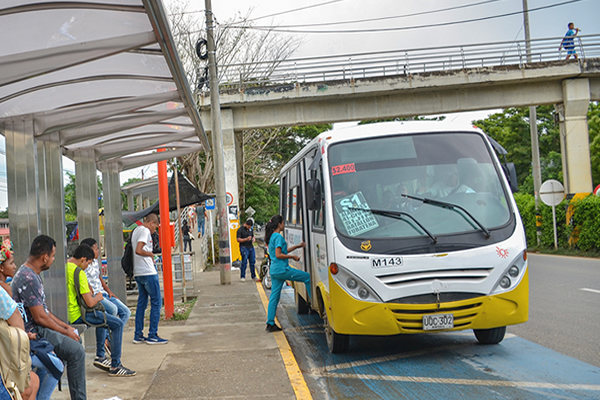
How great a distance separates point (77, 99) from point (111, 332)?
8.21ft

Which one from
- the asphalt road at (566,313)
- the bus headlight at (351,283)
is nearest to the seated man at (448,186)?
the bus headlight at (351,283)

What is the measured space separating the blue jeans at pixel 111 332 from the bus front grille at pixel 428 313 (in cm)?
293

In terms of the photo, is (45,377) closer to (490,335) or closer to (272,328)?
(272,328)

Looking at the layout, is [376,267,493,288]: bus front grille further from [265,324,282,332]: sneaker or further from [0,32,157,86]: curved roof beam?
[0,32,157,86]: curved roof beam

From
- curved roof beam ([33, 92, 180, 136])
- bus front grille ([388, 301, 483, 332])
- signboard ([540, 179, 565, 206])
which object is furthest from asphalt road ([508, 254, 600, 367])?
signboard ([540, 179, 565, 206])

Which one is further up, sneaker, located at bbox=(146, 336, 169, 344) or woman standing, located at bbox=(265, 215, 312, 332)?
woman standing, located at bbox=(265, 215, 312, 332)

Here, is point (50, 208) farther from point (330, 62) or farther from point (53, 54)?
point (330, 62)

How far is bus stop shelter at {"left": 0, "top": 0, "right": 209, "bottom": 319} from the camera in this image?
4254mm

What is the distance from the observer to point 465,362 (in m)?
6.62

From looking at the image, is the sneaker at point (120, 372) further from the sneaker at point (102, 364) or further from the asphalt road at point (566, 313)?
the asphalt road at point (566, 313)

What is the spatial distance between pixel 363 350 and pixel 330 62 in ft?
60.8

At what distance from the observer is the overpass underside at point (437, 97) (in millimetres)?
24094

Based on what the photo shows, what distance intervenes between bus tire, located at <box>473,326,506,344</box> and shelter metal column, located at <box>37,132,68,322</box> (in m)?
4.91

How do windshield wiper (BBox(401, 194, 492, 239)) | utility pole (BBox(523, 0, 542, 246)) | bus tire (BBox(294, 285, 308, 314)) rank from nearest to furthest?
windshield wiper (BBox(401, 194, 492, 239)), bus tire (BBox(294, 285, 308, 314)), utility pole (BBox(523, 0, 542, 246))
